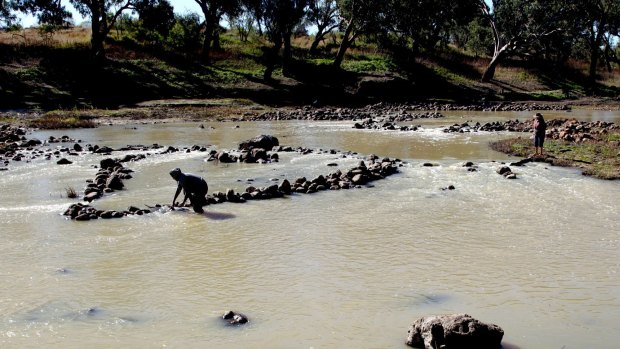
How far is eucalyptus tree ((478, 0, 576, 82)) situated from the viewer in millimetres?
58969

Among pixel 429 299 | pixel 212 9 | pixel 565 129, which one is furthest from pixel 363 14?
pixel 429 299

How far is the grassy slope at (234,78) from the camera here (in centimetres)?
4903

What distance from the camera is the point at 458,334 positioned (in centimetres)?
692

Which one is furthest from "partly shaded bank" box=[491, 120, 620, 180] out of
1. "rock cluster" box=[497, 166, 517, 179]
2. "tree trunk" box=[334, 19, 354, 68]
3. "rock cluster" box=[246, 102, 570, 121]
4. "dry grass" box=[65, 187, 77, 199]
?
"tree trunk" box=[334, 19, 354, 68]

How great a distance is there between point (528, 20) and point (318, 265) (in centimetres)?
5608

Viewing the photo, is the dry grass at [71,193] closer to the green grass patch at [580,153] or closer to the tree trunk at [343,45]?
the green grass patch at [580,153]

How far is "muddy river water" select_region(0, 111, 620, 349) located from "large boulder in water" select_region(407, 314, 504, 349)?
583mm

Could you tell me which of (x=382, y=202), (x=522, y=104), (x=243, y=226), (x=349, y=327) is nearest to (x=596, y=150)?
(x=382, y=202)

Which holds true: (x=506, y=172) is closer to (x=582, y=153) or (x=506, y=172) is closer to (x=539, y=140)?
(x=539, y=140)

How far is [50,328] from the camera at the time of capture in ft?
26.1

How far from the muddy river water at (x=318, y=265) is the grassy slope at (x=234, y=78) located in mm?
32446

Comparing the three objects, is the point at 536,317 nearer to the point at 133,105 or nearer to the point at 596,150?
the point at 596,150

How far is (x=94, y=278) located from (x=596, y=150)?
19864 mm

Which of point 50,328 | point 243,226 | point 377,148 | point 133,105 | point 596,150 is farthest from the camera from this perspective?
point 133,105
